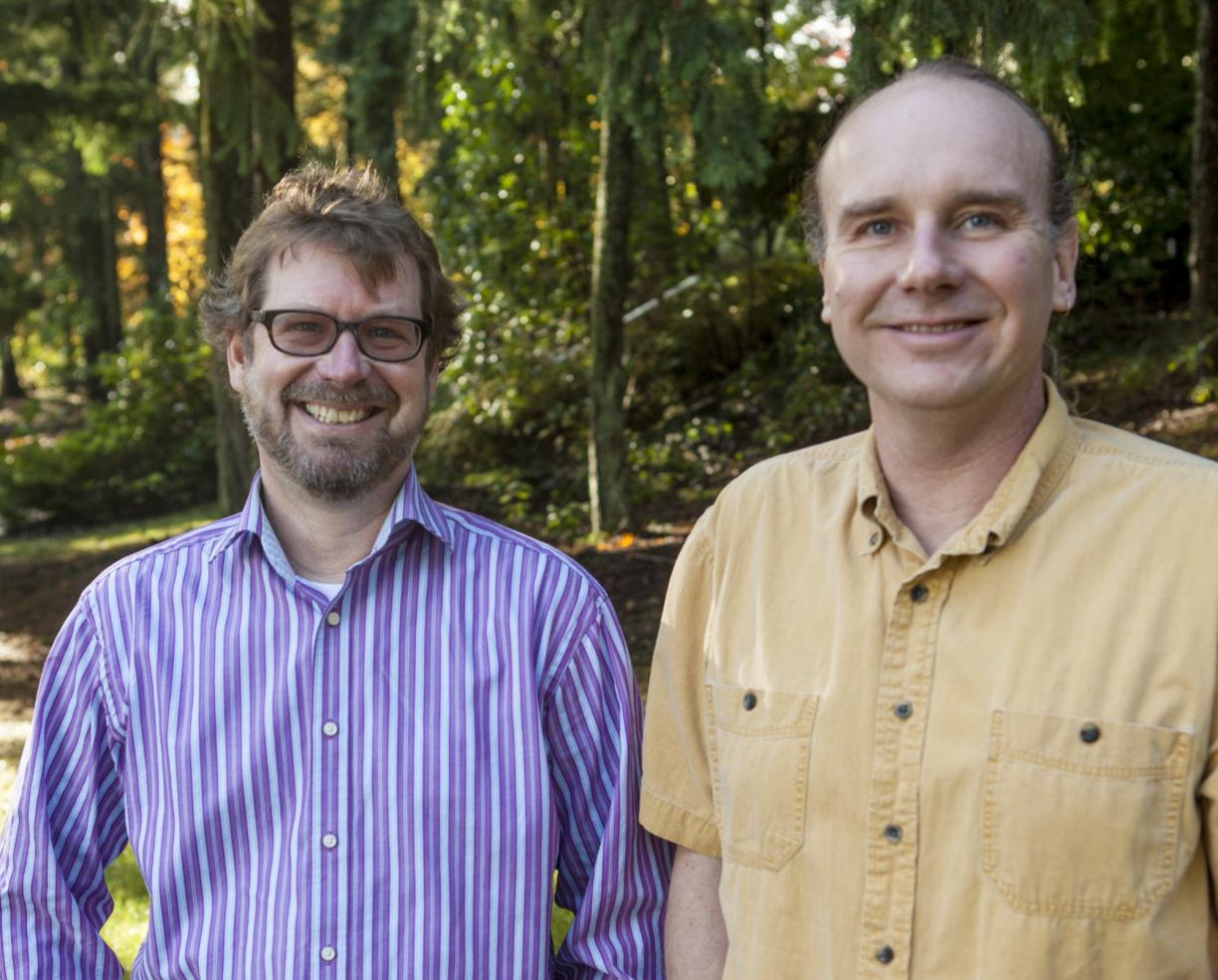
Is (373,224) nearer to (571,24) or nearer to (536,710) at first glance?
(536,710)

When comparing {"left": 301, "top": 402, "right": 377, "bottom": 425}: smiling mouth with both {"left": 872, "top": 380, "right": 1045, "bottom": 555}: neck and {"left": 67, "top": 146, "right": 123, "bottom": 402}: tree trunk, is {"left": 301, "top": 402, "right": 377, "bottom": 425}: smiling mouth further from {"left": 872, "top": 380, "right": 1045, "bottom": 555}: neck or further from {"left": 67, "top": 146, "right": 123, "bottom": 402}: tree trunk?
{"left": 67, "top": 146, "right": 123, "bottom": 402}: tree trunk

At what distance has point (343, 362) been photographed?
91.1 inches

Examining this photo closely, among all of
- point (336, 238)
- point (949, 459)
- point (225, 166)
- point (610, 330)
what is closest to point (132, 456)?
point (225, 166)

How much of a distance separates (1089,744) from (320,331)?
146 cm

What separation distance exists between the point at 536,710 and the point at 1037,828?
3.00 feet

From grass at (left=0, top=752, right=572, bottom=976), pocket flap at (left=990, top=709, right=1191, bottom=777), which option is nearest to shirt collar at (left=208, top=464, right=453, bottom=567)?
pocket flap at (left=990, top=709, right=1191, bottom=777)

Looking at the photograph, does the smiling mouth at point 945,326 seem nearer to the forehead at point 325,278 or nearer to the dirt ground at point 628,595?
the forehead at point 325,278

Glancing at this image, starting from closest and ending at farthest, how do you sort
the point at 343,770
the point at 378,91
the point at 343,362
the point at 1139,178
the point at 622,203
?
the point at 343,770, the point at 343,362, the point at 622,203, the point at 1139,178, the point at 378,91

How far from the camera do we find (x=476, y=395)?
999 cm

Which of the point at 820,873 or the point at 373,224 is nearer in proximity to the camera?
the point at 820,873

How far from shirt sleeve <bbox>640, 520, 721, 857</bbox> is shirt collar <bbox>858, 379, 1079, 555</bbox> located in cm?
31

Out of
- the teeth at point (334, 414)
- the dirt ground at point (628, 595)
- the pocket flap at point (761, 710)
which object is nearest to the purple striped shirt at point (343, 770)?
the teeth at point (334, 414)

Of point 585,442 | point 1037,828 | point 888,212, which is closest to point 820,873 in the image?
point 1037,828

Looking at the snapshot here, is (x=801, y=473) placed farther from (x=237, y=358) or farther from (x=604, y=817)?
(x=237, y=358)
